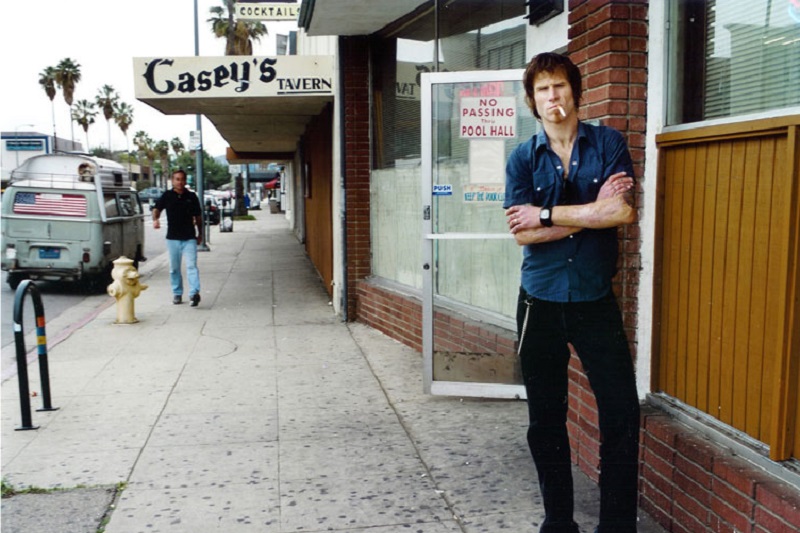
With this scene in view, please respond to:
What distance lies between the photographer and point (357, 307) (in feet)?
31.6

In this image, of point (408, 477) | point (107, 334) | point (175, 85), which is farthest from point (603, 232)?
point (175, 85)

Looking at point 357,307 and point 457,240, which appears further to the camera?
point 357,307

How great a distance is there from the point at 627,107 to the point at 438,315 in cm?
269

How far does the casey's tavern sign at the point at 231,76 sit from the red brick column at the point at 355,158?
2.77 feet

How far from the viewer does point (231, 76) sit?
10.4 meters

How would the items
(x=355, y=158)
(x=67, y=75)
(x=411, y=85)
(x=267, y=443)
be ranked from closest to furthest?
(x=267, y=443) → (x=411, y=85) → (x=355, y=158) → (x=67, y=75)

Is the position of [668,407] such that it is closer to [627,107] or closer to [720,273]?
[720,273]

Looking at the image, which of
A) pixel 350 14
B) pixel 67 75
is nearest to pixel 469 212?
pixel 350 14

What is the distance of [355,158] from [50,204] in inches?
259

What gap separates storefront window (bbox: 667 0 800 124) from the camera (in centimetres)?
312

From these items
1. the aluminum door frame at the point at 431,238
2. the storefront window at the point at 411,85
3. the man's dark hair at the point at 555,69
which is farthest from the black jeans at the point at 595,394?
the storefront window at the point at 411,85

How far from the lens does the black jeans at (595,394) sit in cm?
327

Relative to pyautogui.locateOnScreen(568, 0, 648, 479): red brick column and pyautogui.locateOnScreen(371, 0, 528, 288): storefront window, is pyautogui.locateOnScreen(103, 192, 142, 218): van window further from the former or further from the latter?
pyautogui.locateOnScreen(568, 0, 648, 479): red brick column

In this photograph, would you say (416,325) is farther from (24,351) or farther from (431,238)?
(24,351)
